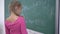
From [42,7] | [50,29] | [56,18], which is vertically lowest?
[50,29]

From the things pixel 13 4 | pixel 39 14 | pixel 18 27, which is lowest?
pixel 18 27

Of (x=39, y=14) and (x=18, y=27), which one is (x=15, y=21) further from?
(x=39, y=14)

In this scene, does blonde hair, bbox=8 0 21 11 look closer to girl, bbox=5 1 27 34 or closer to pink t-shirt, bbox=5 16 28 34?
girl, bbox=5 1 27 34

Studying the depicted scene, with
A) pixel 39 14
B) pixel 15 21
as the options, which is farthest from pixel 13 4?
pixel 39 14

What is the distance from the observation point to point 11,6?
1.62m

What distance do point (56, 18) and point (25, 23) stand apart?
13.0 inches

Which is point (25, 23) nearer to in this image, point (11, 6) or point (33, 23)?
point (33, 23)

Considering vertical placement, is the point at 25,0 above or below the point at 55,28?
above

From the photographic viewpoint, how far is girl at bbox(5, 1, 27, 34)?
1.60 meters

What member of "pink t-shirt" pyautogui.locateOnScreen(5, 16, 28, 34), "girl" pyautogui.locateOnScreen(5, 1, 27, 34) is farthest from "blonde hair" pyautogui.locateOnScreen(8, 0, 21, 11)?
"pink t-shirt" pyautogui.locateOnScreen(5, 16, 28, 34)

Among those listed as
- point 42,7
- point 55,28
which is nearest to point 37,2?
point 42,7

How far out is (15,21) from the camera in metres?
1.62

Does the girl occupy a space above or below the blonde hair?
below

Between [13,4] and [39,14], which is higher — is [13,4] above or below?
above
